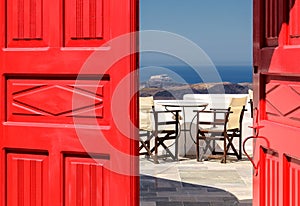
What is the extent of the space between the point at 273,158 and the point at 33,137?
4.00 ft

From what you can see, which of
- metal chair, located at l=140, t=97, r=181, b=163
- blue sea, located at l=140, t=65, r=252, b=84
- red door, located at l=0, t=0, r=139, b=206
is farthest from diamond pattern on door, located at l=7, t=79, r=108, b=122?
blue sea, located at l=140, t=65, r=252, b=84

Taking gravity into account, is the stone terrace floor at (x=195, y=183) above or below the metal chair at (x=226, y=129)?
below

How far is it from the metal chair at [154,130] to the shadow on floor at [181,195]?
118 cm

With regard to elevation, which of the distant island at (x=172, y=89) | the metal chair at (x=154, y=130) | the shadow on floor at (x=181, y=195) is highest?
the distant island at (x=172, y=89)

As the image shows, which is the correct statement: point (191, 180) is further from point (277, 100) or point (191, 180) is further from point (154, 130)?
point (277, 100)

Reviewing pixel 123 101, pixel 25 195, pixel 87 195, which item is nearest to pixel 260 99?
pixel 123 101

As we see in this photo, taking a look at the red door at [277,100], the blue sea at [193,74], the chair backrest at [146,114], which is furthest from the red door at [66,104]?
the blue sea at [193,74]

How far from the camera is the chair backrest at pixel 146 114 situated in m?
7.52

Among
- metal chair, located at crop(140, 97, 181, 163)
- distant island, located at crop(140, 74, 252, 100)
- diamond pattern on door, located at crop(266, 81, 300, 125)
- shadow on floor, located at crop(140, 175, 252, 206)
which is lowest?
shadow on floor, located at crop(140, 175, 252, 206)

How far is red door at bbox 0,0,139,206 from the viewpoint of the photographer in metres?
2.52

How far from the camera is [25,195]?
2.72 m

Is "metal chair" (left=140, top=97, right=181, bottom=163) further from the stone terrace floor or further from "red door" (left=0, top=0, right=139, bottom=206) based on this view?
"red door" (left=0, top=0, right=139, bottom=206)

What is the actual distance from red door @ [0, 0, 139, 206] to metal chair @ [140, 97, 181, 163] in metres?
4.59

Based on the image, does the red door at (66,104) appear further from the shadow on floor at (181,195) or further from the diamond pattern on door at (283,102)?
the shadow on floor at (181,195)
